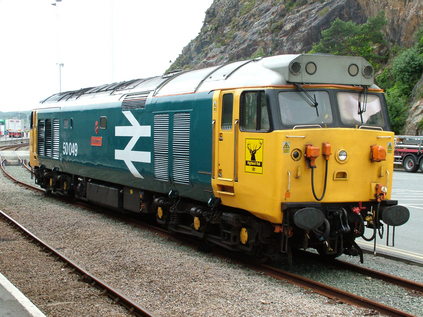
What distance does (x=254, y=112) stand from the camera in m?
8.80

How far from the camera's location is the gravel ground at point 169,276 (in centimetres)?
710

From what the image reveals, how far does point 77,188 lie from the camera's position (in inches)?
659

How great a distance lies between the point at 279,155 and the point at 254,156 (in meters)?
0.60

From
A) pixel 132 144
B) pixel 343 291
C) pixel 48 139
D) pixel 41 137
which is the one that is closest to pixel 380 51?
pixel 41 137

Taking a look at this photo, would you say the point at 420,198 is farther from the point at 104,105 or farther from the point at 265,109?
the point at 265,109

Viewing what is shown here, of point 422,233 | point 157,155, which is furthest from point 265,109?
point 422,233

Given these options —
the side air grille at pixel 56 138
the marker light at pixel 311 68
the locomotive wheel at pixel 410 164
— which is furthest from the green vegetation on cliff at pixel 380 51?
the marker light at pixel 311 68

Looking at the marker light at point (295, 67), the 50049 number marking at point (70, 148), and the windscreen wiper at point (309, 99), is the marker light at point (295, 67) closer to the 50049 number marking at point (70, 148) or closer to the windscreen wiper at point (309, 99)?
the windscreen wiper at point (309, 99)

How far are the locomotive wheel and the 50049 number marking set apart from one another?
22309 mm

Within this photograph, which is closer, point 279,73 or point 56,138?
point 279,73

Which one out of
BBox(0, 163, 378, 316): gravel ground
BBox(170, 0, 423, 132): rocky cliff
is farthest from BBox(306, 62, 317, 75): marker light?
BBox(170, 0, 423, 132): rocky cliff

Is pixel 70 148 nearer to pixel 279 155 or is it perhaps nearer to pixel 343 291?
pixel 279 155

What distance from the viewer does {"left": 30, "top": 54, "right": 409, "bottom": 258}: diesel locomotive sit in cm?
840

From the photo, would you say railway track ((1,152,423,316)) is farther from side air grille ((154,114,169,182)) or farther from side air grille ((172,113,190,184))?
side air grille ((154,114,169,182))
